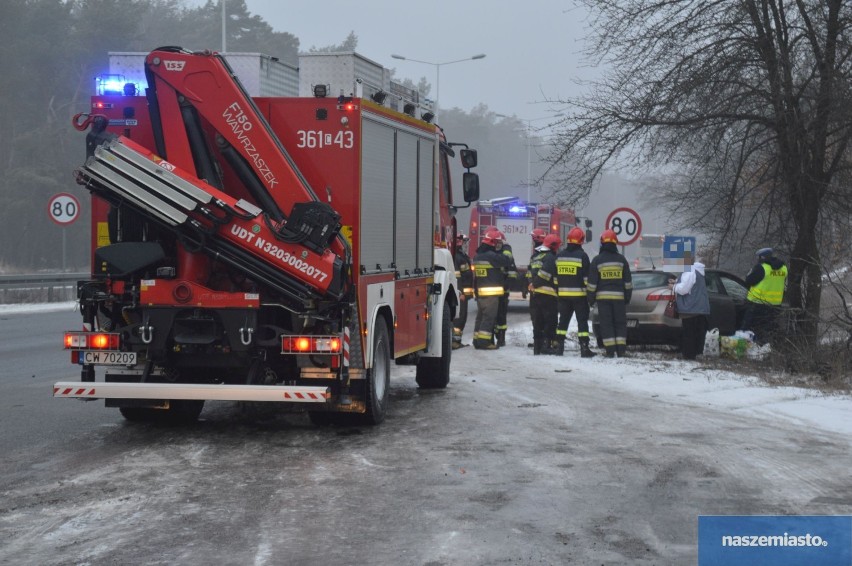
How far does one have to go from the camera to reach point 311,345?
9023 mm

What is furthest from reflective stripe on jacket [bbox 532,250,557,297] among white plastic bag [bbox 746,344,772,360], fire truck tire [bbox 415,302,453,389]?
fire truck tire [bbox 415,302,453,389]

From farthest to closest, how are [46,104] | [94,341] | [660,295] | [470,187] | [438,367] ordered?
[46,104]
[660,295]
[470,187]
[438,367]
[94,341]

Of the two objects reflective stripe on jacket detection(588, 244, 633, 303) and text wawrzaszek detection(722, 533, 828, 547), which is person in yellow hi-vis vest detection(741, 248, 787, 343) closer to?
reflective stripe on jacket detection(588, 244, 633, 303)

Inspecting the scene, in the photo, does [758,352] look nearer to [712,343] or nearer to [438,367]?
[712,343]

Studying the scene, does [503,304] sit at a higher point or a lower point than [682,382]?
higher

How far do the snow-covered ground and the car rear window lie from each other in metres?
1.06

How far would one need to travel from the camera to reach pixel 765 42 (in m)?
14.6

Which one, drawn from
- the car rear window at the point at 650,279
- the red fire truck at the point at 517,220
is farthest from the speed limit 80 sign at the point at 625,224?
the red fire truck at the point at 517,220

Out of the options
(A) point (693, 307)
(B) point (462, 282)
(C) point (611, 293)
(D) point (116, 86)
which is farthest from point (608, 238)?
(D) point (116, 86)

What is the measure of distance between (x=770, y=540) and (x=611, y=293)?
11781mm

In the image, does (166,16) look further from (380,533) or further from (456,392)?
(380,533)

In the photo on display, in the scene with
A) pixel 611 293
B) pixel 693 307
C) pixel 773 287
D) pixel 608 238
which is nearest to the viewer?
pixel 693 307

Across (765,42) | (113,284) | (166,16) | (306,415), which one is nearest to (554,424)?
(306,415)

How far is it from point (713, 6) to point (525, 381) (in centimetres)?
554
